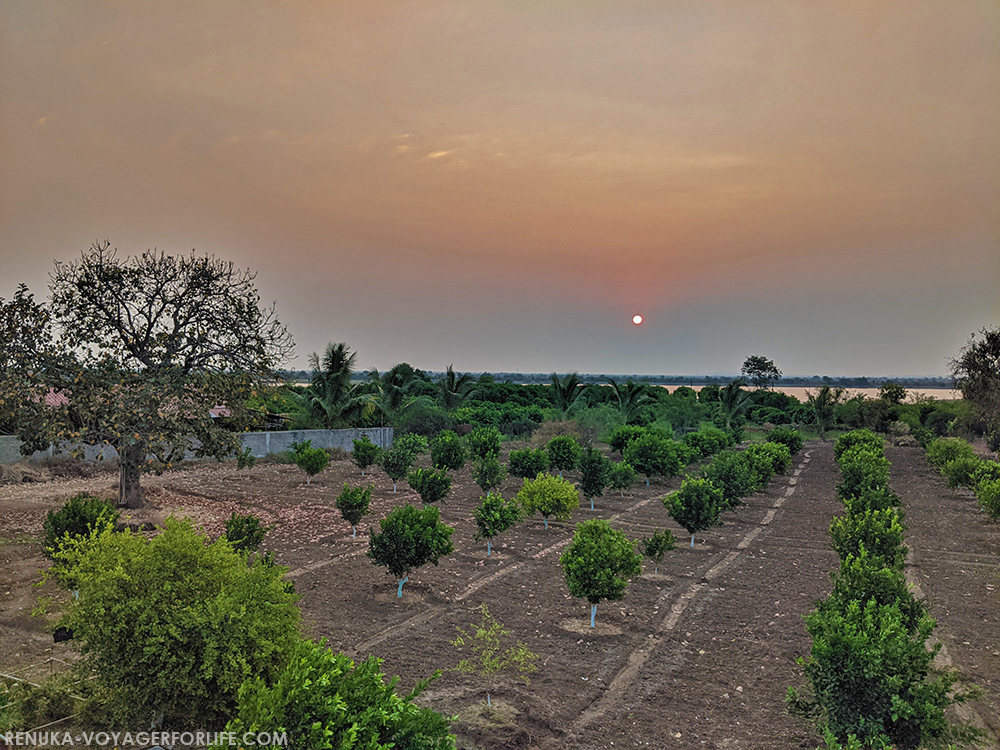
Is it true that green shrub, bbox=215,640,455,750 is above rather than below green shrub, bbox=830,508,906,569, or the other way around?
above

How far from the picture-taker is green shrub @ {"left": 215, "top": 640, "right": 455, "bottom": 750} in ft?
14.0

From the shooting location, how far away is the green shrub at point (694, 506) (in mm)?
16406

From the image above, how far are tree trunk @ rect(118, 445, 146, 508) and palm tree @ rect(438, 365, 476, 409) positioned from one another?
3112 centimetres

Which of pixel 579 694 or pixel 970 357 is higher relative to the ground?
pixel 970 357

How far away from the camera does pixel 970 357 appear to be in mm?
38438

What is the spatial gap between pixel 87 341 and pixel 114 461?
13466mm

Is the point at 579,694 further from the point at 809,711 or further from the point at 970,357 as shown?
the point at 970,357

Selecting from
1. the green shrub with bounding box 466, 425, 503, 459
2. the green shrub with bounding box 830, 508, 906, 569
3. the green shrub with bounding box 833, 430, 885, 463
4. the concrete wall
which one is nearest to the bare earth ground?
the green shrub with bounding box 830, 508, 906, 569

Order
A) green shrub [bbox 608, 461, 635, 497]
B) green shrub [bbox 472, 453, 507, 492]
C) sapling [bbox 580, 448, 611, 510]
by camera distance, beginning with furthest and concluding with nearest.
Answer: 1. green shrub [bbox 608, 461, 635, 497]
2. green shrub [bbox 472, 453, 507, 492]
3. sapling [bbox 580, 448, 611, 510]

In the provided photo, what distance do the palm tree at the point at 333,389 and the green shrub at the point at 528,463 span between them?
16847 mm

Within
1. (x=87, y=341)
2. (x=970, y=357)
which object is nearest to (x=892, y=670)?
(x=87, y=341)

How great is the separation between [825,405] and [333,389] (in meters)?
50.4

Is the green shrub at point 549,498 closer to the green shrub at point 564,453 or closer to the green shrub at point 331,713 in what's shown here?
the green shrub at point 564,453

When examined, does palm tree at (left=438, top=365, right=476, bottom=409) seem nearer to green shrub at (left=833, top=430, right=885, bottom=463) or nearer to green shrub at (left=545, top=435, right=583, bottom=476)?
green shrub at (left=545, top=435, right=583, bottom=476)
